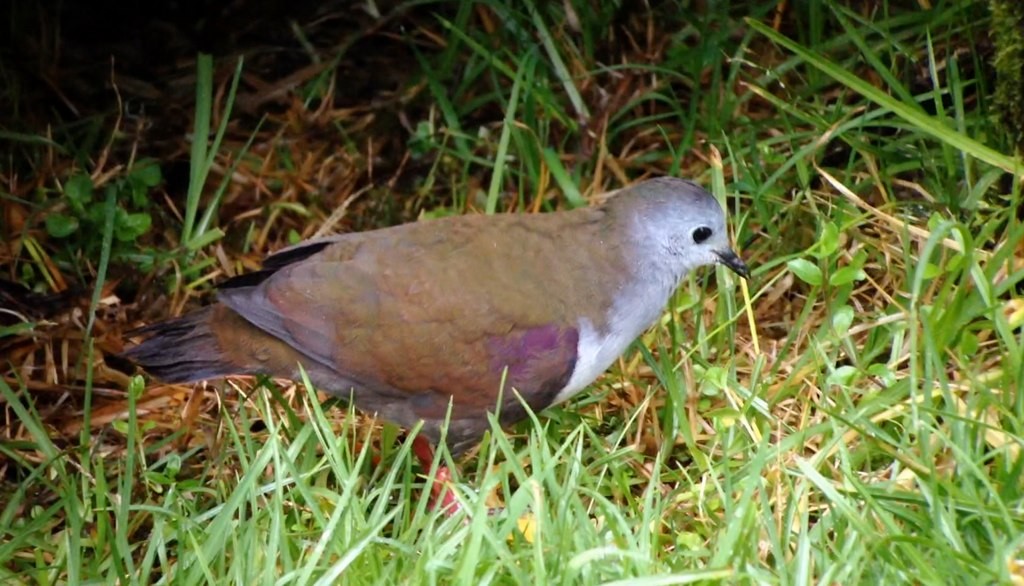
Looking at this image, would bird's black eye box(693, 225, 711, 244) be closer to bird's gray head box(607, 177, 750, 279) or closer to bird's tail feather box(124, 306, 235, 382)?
bird's gray head box(607, 177, 750, 279)

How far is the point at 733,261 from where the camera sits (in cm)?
384

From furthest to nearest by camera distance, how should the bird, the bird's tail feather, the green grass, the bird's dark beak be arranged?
the bird's dark beak → the bird's tail feather → the bird → the green grass

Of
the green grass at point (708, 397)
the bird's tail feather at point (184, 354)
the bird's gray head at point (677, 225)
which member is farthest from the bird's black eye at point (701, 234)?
the bird's tail feather at point (184, 354)

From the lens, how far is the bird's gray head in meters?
3.80

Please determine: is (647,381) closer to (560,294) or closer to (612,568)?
(560,294)

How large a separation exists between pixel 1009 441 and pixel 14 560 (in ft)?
7.57

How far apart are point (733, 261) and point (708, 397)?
36 cm

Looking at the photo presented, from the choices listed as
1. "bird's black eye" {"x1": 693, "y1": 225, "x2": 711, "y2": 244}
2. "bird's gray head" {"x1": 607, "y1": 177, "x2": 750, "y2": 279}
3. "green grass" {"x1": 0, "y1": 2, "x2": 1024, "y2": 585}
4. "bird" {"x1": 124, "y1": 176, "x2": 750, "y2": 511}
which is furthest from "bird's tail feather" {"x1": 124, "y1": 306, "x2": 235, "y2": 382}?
"bird's black eye" {"x1": 693, "y1": 225, "x2": 711, "y2": 244}

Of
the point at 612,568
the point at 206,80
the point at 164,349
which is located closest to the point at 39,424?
the point at 164,349

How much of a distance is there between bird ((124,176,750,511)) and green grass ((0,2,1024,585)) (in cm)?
14

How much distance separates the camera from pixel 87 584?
10.6ft

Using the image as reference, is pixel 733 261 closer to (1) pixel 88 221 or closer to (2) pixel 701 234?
(2) pixel 701 234

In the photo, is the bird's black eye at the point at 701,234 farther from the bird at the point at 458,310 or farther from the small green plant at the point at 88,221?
the small green plant at the point at 88,221

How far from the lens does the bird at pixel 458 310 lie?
3572 millimetres
